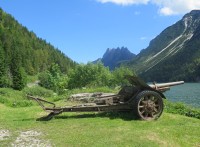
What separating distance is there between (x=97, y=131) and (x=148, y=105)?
407 centimetres

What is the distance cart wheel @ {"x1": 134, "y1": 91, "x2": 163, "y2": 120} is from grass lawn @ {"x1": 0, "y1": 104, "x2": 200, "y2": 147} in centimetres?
47

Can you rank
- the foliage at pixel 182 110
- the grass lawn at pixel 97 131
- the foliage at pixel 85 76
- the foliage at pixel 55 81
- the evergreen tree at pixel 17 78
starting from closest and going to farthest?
the grass lawn at pixel 97 131
the foliage at pixel 182 110
the foliage at pixel 85 76
the evergreen tree at pixel 17 78
the foliage at pixel 55 81

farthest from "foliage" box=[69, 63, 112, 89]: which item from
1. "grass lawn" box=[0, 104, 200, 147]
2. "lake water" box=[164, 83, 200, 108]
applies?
"grass lawn" box=[0, 104, 200, 147]

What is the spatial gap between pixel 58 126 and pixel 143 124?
14.4 feet

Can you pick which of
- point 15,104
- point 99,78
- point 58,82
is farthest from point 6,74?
point 15,104

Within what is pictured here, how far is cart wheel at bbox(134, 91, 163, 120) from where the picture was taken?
68.0ft

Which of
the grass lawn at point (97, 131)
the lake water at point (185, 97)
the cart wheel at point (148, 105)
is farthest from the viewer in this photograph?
the lake water at point (185, 97)

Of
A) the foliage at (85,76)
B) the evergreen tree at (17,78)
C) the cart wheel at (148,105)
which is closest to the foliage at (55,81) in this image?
the foliage at (85,76)

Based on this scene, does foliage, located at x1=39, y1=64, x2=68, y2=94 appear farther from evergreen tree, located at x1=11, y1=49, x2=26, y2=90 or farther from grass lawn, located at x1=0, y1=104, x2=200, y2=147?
grass lawn, located at x1=0, y1=104, x2=200, y2=147

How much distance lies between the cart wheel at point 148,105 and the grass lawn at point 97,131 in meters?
0.47

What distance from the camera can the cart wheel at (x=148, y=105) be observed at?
20.7 m

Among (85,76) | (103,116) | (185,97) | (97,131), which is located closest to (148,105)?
(103,116)

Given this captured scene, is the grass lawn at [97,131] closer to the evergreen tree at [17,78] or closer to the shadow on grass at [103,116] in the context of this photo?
the shadow on grass at [103,116]

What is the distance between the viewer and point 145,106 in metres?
20.9
